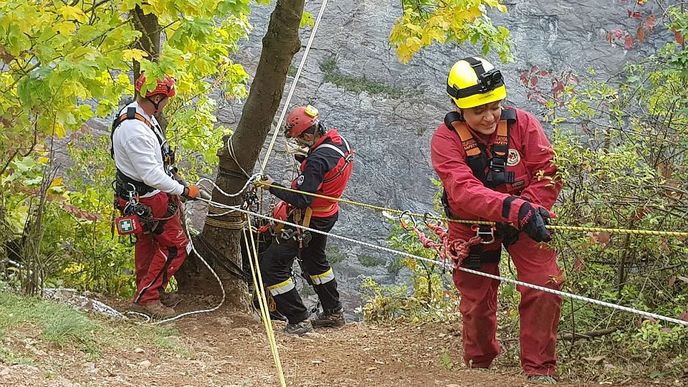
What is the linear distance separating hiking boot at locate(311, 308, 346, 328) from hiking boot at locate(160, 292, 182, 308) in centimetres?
143

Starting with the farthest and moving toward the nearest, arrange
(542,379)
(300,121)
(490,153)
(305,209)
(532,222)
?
(305,209) < (300,121) < (490,153) < (542,379) < (532,222)

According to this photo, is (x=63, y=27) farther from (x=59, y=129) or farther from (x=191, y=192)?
(x=191, y=192)

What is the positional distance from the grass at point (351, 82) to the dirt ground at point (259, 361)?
25865 mm

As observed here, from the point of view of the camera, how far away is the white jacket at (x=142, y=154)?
251 inches

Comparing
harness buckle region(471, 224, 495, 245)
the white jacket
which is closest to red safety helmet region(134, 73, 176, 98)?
the white jacket

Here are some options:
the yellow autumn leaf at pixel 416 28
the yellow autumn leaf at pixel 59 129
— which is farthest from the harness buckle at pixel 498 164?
the yellow autumn leaf at pixel 59 129

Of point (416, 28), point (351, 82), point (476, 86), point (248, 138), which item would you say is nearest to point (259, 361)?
point (248, 138)

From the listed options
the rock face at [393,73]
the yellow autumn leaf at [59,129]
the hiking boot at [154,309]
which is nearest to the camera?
the yellow autumn leaf at [59,129]

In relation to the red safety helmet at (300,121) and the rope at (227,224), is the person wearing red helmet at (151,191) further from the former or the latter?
the red safety helmet at (300,121)

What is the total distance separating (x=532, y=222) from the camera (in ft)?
14.0

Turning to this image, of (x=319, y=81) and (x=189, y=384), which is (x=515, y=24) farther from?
(x=189, y=384)

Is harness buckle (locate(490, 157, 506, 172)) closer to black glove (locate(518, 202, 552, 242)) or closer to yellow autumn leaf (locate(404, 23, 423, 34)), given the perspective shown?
black glove (locate(518, 202, 552, 242))

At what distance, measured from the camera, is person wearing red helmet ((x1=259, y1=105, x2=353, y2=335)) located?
22.7ft

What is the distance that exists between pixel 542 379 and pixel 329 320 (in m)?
3.62
